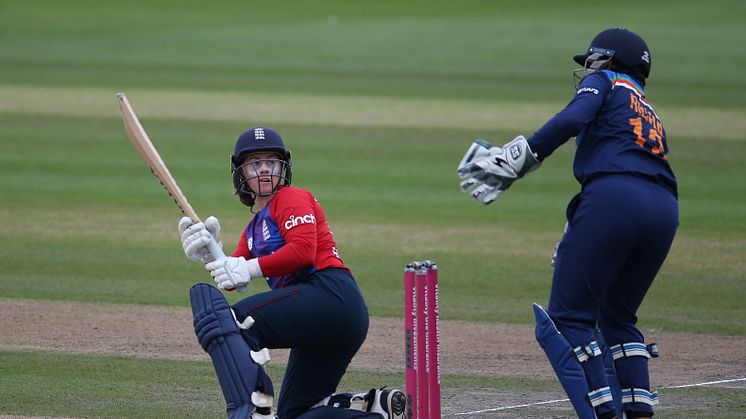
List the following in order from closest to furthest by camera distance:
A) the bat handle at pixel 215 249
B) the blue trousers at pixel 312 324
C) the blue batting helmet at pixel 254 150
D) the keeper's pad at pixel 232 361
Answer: the keeper's pad at pixel 232 361
the blue trousers at pixel 312 324
the bat handle at pixel 215 249
the blue batting helmet at pixel 254 150

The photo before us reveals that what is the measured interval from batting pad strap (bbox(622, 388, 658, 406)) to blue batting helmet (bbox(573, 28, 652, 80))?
4.95 ft

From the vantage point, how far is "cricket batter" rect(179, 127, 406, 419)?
538 cm

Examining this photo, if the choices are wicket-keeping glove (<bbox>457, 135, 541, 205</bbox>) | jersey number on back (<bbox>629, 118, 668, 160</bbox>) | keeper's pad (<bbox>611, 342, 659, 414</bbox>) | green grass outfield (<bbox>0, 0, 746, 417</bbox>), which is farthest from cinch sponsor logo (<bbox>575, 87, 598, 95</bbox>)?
green grass outfield (<bbox>0, 0, 746, 417</bbox>)

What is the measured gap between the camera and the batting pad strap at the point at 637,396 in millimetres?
5789

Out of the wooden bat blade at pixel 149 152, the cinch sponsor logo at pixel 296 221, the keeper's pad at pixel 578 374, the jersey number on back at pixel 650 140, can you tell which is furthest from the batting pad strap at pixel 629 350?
the wooden bat blade at pixel 149 152

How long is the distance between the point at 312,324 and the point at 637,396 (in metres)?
1.58

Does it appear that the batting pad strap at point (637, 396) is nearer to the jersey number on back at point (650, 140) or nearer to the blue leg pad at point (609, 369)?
the blue leg pad at point (609, 369)

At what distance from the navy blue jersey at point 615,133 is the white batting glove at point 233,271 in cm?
137

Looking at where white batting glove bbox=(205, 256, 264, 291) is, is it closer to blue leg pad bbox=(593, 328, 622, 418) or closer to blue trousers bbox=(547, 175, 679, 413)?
blue trousers bbox=(547, 175, 679, 413)

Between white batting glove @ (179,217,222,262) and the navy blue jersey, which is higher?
the navy blue jersey

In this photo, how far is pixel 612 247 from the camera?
555 cm

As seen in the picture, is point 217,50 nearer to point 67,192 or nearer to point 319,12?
point 319,12

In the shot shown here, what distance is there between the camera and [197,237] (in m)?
5.71

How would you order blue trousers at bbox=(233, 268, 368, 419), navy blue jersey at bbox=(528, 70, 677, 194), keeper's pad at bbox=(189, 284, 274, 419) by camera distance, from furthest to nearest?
navy blue jersey at bbox=(528, 70, 677, 194)
blue trousers at bbox=(233, 268, 368, 419)
keeper's pad at bbox=(189, 284, 274, 419)
